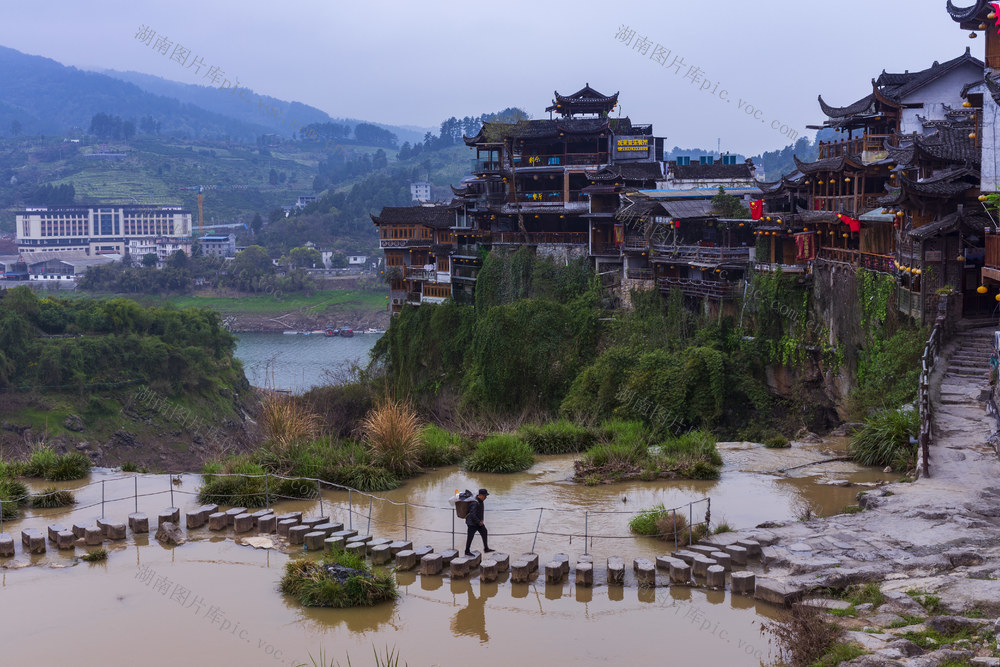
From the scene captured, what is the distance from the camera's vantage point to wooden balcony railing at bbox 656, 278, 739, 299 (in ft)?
106

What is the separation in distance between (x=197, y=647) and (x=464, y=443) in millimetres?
10258

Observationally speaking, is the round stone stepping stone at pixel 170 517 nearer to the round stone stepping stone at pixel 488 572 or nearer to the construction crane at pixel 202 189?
the round stone stepping stone at pixel 488 572

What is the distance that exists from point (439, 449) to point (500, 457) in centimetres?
A: 137

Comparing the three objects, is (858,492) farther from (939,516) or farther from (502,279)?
(502,279)

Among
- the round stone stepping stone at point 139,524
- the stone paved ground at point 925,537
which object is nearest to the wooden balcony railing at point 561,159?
the stone paved ground at point 925,537

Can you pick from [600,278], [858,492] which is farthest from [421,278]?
[858,492]

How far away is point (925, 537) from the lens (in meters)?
12.6

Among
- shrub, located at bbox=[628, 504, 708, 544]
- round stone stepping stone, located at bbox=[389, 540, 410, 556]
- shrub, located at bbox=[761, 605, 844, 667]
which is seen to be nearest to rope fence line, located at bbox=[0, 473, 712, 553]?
shrub, located at bbox=[628, 504, 708, 544]

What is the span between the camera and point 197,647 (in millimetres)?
11391

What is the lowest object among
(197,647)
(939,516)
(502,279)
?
(197,647)

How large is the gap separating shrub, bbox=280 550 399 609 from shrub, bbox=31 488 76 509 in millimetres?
6453

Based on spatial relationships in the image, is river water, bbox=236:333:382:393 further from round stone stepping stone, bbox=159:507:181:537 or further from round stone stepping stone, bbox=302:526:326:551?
round stone stepping stone, bbox=302:526:326:551

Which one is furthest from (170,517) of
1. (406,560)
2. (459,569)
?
(459,569)

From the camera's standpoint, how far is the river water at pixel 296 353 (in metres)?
73.6
